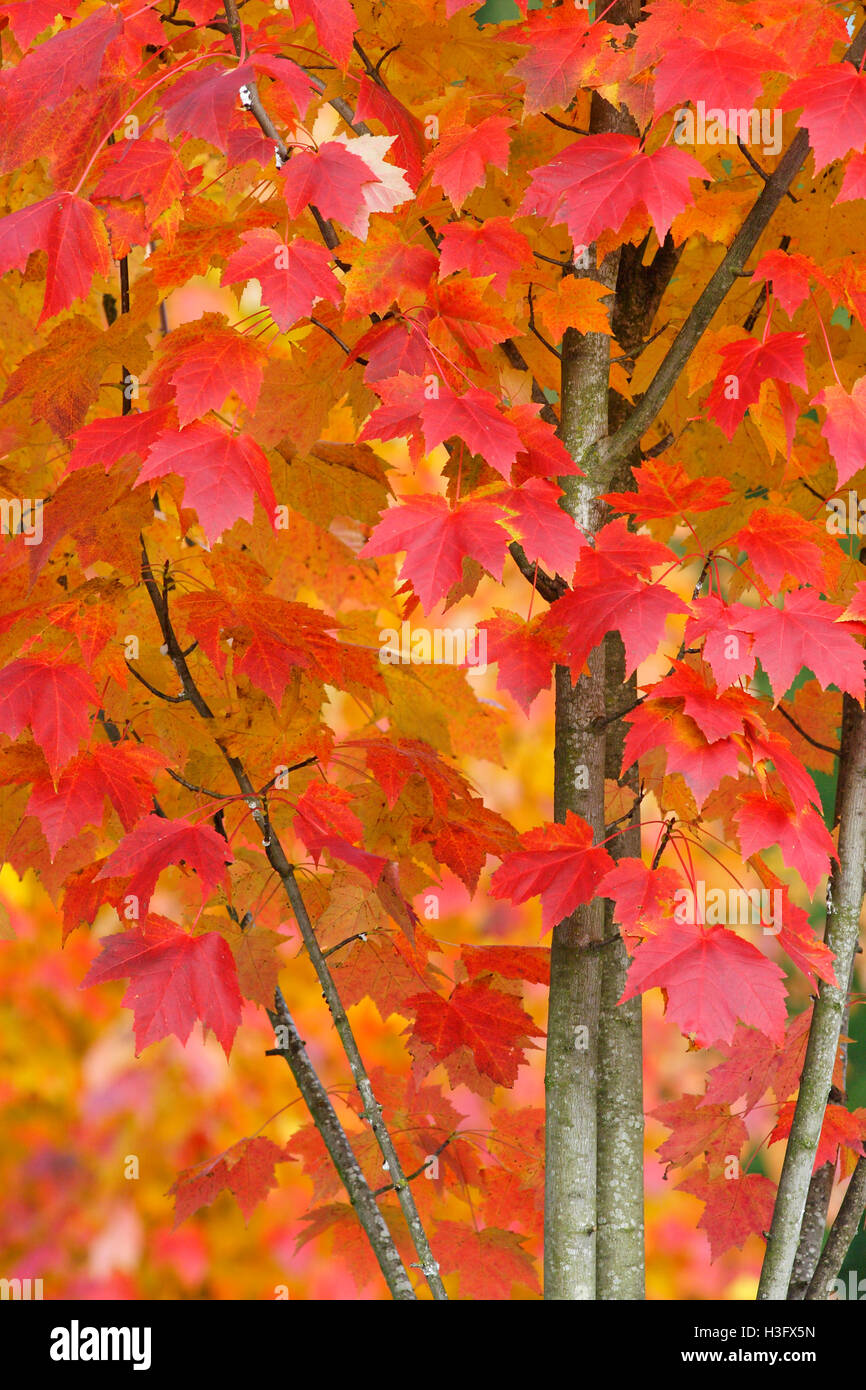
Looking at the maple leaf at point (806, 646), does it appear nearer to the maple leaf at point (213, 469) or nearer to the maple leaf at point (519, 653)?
the maple leaf at point (519, 653)

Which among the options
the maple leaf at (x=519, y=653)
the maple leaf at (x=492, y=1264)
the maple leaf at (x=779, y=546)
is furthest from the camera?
the maple leaf at (x=492, y=1264)

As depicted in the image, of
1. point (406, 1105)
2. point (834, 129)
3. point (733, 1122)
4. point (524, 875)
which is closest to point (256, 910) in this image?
point (406, 1105)

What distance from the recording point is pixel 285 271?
3.89ft

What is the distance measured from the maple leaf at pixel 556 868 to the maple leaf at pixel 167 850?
332mm

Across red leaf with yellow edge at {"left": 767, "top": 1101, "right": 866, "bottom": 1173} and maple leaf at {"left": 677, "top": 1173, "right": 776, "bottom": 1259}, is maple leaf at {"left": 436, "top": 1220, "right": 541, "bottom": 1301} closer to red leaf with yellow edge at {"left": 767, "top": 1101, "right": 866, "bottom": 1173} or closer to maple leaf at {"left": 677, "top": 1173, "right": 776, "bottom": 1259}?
maple leaf at {"left": 677, "top": 1173, "right": 776, "bottom": 1259}

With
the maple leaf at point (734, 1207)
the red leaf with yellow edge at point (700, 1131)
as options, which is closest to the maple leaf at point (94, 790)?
the red leaf with yellow edge at point (700, 1131)

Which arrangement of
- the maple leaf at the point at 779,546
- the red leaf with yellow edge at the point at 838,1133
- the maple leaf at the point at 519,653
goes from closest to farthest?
the maple leaf at the point at 779,546 → the maple leaf at the point at 519,653 → the red leaf with yellow edge at the point at 838,1133

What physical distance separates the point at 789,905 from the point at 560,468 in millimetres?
595

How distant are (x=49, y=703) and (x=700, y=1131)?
1168 mm

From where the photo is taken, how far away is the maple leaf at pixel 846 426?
1.30 meters

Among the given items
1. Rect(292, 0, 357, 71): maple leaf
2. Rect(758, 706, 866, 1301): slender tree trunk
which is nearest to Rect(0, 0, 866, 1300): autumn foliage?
Result: Rect(292, 0, 357, 71): maple leaf

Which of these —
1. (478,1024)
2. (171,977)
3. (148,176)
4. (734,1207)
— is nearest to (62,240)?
(148,176)

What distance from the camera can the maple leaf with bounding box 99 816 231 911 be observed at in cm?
131

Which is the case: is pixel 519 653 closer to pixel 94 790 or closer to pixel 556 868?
pixel 556 868
